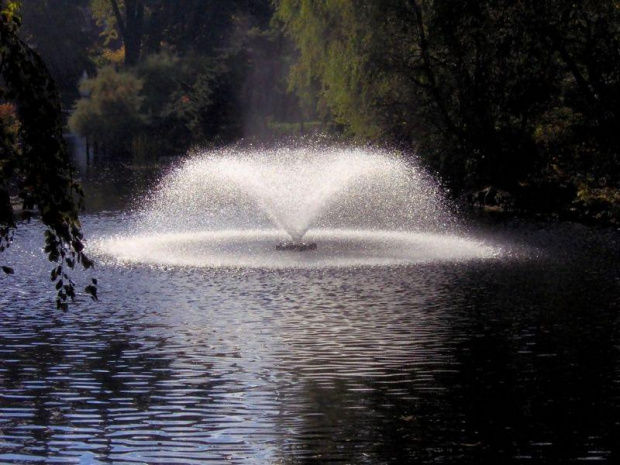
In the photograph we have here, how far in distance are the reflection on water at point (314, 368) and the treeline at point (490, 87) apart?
14030 millimetres

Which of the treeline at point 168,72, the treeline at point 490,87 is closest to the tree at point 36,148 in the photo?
the treeline at point 490,87

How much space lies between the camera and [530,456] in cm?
1068

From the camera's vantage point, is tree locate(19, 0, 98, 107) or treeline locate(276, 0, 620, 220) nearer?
treeline locate(276, 0, 620, 220)

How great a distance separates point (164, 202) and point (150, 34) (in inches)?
2278

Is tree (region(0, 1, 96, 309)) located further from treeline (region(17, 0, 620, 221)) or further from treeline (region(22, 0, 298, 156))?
treeline (region(22, 0, 298, 156))

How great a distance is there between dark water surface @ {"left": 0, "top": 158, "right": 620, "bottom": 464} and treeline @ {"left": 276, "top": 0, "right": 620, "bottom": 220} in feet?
45.3

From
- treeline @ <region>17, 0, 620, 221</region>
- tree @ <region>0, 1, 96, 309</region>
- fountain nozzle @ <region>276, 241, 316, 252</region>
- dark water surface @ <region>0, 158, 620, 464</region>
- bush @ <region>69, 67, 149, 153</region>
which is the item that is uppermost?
bush @ <region>69, 67, 149, 153</region>

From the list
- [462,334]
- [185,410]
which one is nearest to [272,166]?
[462,334]

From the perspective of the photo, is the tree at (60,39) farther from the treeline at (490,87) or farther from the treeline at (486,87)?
the treeline at (490,87)

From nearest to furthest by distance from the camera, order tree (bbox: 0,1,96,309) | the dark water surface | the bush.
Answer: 1. tree (bbox: 0,1,96,309)
2. the dark water surface
3. the bush

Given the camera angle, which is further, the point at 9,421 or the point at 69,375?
the point at 69,375

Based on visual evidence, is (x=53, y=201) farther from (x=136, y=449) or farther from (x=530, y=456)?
(x=530, y=456)

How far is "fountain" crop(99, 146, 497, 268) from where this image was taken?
26.6 meters

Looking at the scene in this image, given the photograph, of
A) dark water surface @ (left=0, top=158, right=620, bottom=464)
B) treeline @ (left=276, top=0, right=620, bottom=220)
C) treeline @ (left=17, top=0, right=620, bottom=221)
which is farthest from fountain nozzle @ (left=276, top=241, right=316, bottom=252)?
treeline @ (left=276, top=0, right=620, bottom=220)
